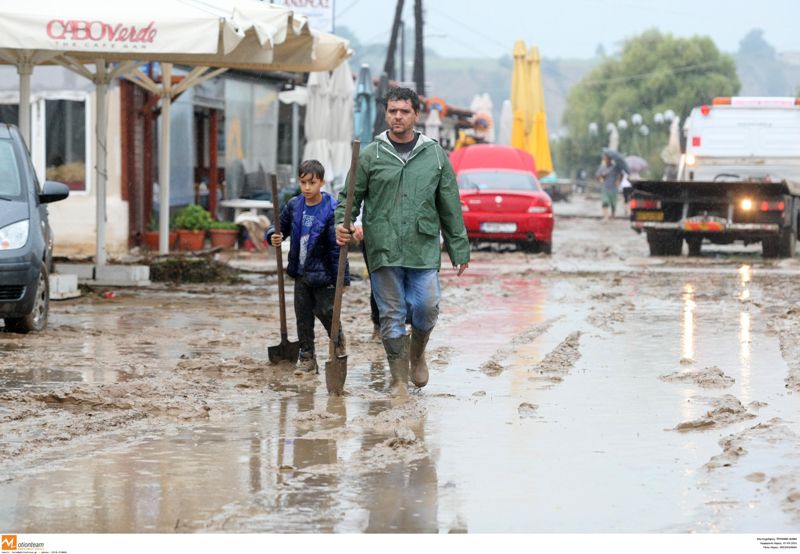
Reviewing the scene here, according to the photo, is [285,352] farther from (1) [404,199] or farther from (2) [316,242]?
(1) [404,199]

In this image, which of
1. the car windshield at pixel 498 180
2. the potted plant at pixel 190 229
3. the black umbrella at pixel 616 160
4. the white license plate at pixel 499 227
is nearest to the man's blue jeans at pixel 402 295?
the potted plant at pixel 190 229

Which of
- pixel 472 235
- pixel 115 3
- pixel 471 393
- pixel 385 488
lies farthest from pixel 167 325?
pixel 472 235

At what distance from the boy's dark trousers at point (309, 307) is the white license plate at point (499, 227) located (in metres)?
14.4

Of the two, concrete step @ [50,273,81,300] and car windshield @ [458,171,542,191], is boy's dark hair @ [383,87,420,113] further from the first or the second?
car windshield @ [458,171,542,191]

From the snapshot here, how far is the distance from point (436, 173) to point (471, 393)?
1.34m

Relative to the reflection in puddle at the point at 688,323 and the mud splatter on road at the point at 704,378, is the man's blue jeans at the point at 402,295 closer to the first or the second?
the mud splatter on road at the point at 704,378

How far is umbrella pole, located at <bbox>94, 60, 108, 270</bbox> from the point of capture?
17.3 meters

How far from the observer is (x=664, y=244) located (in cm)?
2488

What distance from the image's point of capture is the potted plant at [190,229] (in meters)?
24.0

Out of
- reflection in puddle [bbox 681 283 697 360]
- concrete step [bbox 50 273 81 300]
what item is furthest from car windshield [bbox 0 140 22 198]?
reflection in puddle [bbox 681 283 697 360]

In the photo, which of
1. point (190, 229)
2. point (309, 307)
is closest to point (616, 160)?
point (190, 229)

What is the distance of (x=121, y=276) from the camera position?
17.4 m

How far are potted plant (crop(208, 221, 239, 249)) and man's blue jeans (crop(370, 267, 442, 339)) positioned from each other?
50.3 feet
